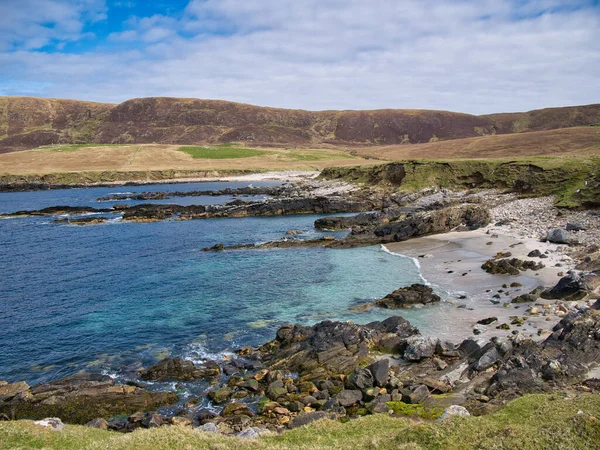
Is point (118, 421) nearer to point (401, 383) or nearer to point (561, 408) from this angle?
point (401, 383)

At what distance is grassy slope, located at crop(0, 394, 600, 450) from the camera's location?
11.1 metres

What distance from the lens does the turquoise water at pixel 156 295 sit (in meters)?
25.4

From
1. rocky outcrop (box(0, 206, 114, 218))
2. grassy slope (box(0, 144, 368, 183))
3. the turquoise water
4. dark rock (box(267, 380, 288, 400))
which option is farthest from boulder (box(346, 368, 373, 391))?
grassy slope (box(0, 144, 368, 183))

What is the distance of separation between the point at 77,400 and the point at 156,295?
15.6 metres

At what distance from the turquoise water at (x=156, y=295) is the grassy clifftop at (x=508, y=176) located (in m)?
28.4

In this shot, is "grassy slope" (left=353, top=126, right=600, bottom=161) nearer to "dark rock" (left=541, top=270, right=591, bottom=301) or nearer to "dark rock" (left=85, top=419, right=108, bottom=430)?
"dark rock" (left=541, top=270, right=591, bottom=301)

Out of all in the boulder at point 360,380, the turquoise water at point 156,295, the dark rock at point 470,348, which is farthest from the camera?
the turquoise water at point 156,295

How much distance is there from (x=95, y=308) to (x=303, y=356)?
718 inches

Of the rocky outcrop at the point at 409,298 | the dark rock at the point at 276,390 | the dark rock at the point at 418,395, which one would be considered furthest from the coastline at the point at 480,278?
the dark rock at the point at 276,390

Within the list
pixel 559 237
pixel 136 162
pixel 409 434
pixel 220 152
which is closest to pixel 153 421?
pixel 409 434

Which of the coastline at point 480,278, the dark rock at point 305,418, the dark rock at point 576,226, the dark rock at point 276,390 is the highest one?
the dark rock at point 576,226

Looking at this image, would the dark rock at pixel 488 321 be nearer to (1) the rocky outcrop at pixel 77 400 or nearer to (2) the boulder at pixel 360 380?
(2) the boulder at pixel 360 380

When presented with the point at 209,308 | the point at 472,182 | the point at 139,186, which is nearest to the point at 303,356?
the point at 209,308

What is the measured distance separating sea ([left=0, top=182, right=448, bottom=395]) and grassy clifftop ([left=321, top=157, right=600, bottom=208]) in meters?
27.8
